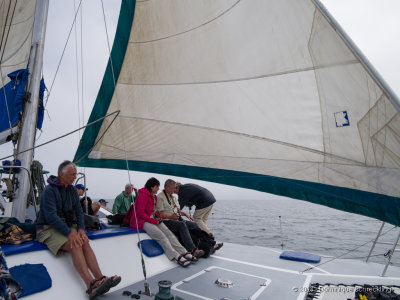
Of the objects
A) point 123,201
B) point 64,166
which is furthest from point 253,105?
point 123,201

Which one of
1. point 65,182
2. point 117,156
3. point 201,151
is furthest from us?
point 117,156

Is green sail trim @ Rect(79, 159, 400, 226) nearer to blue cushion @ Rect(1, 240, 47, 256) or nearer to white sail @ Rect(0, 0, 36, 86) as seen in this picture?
blue cushion @ Rect(1, 240, 47, 256)

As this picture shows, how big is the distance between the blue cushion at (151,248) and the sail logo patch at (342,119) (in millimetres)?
2888

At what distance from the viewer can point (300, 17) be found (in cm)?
187

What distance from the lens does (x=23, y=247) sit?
2.58 metres

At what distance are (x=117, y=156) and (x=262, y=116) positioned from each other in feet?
6.95

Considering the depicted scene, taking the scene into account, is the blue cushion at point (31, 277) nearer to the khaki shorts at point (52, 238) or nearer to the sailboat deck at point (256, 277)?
the khaki shorts at point (52, 238)

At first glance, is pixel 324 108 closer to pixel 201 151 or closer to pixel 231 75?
pixel 231 75

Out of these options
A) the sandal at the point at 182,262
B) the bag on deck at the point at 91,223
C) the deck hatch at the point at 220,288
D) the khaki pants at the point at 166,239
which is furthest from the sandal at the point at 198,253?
the bag on deck at the point at 91,223

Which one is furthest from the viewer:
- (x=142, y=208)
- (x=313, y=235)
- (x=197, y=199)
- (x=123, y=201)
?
(x=313, y=235)

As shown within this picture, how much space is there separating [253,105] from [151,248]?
2500 mm

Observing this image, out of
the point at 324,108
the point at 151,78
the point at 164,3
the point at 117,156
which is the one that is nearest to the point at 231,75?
the point at 324,108

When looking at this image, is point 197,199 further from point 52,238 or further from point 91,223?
point 52,238

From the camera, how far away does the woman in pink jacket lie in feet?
12.0
